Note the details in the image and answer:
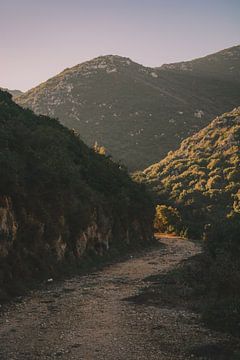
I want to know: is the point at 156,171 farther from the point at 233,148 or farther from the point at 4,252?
the point at 4,252

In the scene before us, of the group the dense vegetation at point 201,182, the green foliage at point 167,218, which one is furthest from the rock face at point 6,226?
the green foliage at point 167,218

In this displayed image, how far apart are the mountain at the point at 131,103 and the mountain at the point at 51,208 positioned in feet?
192

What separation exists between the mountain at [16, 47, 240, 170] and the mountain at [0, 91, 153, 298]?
192ft

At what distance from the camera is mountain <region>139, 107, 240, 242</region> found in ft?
212

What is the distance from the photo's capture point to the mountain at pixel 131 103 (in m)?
116

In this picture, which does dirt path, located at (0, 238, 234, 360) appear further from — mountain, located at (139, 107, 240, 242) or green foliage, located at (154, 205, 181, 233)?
green foliage, located at (154, 205, 181, 233)

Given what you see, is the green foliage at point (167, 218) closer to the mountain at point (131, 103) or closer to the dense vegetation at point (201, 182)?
the dense vegetation at point (201, 182)

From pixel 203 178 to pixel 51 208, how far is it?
47.7 m

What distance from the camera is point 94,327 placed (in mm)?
16109

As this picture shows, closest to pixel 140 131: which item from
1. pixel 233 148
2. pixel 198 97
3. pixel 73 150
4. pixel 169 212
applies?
pixel 198 97

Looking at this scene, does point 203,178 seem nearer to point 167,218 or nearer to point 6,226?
point 167,218

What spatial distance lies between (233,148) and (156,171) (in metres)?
15.7

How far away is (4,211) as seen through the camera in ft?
76.6

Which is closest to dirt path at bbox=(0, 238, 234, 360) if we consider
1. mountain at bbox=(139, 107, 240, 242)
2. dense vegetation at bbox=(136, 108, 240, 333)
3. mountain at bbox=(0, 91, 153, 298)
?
mountain at bbox=(0, 91, 153, 298)
